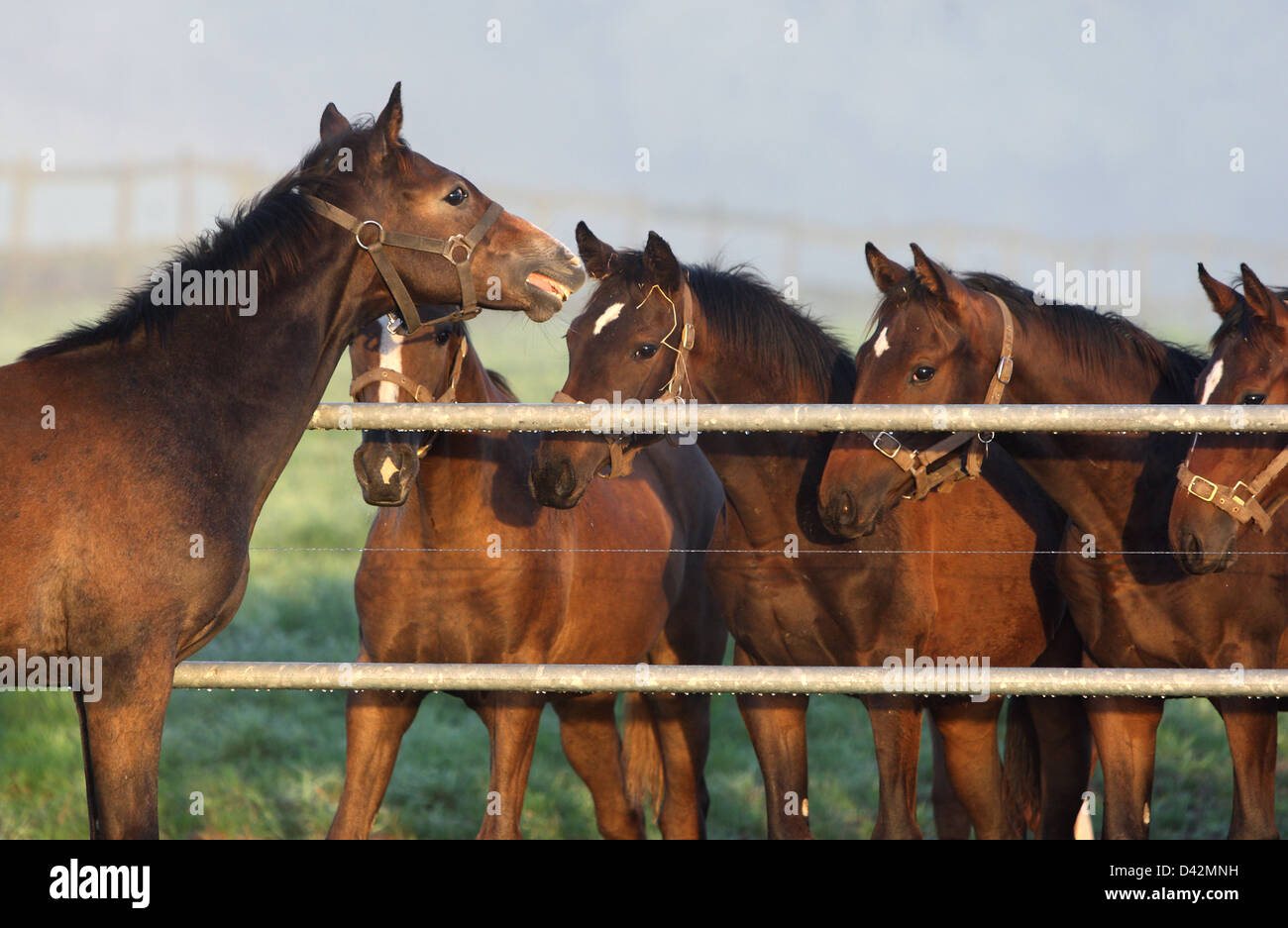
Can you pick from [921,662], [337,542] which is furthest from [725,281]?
[337,542]

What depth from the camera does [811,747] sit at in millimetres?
7414

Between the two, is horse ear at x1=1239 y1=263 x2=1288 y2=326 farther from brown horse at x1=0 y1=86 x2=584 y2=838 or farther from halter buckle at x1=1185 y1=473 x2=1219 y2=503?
brown horse at x1=0 y1=86 x2=584 y2=838

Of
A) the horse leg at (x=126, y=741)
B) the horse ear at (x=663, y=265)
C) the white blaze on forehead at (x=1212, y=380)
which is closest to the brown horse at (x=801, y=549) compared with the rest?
the horse ear at (x=663, y=265)

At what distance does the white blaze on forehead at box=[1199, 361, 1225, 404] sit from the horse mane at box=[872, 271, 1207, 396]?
0.55m

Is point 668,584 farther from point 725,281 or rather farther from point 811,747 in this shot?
point 811,747

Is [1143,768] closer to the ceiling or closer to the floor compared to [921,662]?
closer to the floor

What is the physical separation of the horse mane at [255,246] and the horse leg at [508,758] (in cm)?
165

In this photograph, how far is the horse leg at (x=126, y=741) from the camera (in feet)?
9.36

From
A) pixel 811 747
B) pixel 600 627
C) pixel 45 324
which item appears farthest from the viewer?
pixel 45 324

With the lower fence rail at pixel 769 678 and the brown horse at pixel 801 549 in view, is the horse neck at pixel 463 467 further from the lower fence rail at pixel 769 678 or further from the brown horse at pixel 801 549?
the lower fence rail at pixel 769 678

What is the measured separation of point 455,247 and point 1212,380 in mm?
2159

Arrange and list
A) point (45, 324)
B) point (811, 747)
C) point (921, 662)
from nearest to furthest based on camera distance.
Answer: point (921, 662), point (811, 747), point (45, 324)

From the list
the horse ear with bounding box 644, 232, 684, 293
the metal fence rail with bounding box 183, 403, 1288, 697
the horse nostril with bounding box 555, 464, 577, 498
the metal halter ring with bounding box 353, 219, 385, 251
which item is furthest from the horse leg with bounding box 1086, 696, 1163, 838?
the metal halter ring with bounding box 353, 219, 385, 251
